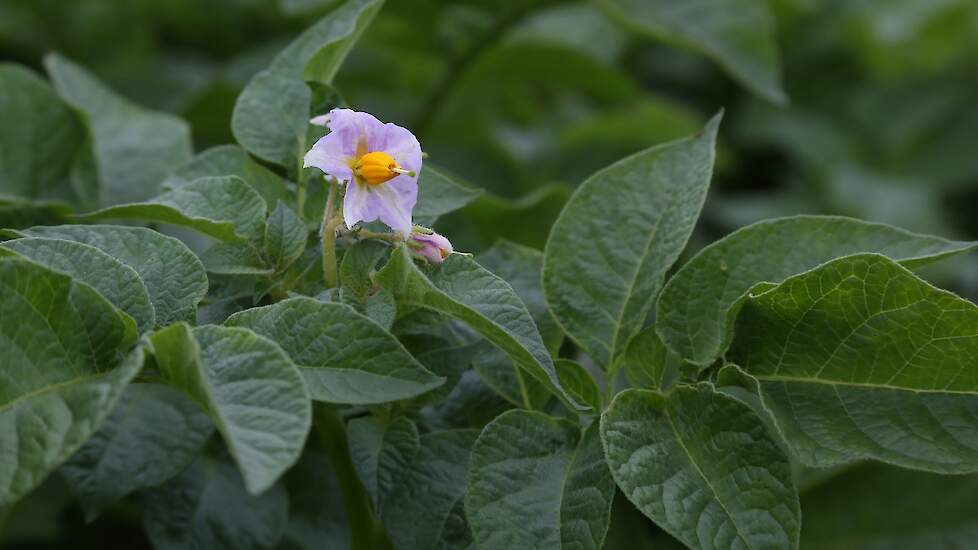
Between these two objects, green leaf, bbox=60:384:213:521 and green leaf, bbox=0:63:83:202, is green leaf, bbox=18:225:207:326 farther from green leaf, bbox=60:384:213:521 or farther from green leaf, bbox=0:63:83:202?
green leaf, bbox=0:63:83:202

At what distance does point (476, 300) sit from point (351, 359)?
89mm

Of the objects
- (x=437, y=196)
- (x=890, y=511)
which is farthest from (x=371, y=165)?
(x=890, y=511)

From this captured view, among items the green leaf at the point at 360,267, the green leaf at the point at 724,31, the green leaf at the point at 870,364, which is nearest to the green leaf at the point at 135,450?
the green leaf at the point at 360,267

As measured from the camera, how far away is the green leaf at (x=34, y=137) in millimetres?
1204

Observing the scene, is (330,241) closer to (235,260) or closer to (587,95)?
(235,260)

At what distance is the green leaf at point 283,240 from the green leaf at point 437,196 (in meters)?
0.10

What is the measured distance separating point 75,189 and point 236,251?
1.26ft

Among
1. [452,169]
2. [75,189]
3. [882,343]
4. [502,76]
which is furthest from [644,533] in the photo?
[502,76]

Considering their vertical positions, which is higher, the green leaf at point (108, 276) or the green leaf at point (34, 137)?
the green leaf at point (108, 276)

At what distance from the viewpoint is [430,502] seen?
85 cm

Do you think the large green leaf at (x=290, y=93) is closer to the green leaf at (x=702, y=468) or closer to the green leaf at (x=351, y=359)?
the green leaf at (x=351, y=359)

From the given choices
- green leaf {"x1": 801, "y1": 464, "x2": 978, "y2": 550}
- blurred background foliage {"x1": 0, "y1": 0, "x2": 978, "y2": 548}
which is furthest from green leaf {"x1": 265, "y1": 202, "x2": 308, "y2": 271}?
green leaf {"x1": 801, "y1": 464, "x2": 978, "y2": 550}

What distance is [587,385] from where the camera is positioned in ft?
2.92

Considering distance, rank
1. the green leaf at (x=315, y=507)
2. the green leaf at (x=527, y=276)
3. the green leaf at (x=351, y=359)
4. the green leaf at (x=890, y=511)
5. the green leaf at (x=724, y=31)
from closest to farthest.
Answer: the green leaf at (x=351, y=359), the green leaf at (x=527, y=276), the green leaf at (x=315, y=507), the green leaf at (x=890, y=511), the green leaf at (x=724, y=31)
